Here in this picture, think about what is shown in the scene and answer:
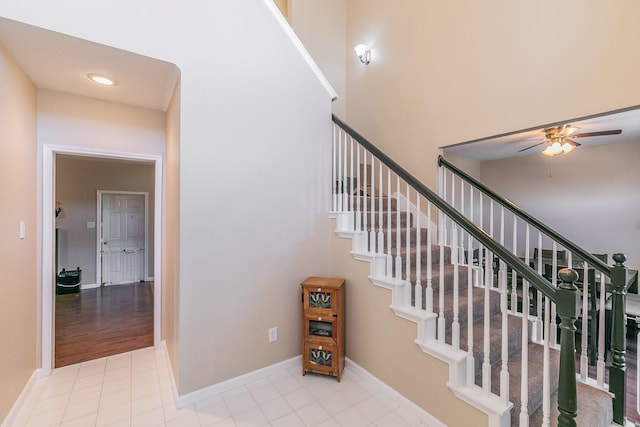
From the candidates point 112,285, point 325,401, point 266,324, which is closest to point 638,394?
point 325,401

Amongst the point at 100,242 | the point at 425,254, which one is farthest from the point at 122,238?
the point at 425,254

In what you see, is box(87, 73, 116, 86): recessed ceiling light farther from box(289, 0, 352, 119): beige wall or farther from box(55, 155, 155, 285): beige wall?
box(55, 155, 155, 285): beige wall

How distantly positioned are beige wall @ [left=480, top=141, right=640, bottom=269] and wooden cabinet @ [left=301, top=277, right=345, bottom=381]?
3986 mm

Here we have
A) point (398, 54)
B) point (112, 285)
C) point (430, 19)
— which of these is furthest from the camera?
point (112, 285)

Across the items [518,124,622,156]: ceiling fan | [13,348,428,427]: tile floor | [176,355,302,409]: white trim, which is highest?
[518,124,622,156]: ceiling fan

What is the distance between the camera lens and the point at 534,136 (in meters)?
2.98

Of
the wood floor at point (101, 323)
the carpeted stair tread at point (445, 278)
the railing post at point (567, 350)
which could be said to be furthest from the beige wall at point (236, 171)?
the railing post at point (567, 350)

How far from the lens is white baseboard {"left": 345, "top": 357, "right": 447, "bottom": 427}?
194cm

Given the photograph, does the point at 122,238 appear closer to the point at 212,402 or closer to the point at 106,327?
the point at 106,327

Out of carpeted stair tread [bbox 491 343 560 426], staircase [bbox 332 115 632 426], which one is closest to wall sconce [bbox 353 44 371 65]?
staircase [bbox 332 115 632 426]

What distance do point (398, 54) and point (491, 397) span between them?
12.4ft

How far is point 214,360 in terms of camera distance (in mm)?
2281

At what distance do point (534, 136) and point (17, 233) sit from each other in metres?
4.72

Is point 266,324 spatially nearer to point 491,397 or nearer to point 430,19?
point 491,397
